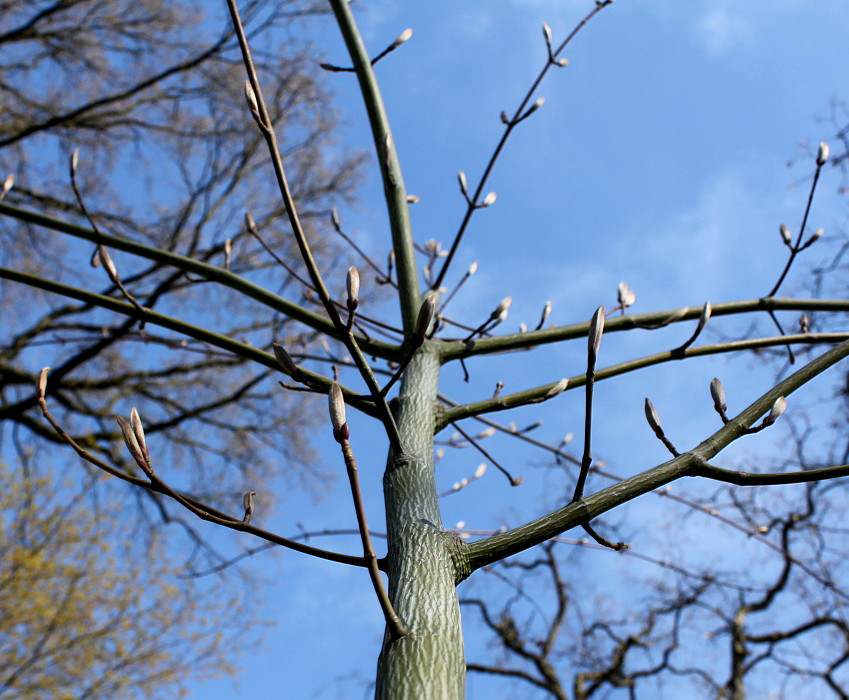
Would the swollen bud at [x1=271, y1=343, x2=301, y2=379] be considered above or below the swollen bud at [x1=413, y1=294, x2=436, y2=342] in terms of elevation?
above

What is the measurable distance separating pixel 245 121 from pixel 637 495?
7303 mm

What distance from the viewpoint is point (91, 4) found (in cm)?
728

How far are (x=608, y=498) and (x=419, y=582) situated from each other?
0.99ft

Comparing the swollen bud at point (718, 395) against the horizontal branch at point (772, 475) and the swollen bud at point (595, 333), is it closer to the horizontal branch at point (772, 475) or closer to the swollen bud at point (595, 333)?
the horizontal branch at point (772, 475)

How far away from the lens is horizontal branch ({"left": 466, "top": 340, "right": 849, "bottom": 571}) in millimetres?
1031

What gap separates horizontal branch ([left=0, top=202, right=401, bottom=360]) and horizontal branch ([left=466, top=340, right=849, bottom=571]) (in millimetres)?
777

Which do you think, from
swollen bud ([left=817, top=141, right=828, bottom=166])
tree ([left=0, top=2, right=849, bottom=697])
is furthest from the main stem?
swollen bud ([left=817, top=141, right=828, bottom=166])

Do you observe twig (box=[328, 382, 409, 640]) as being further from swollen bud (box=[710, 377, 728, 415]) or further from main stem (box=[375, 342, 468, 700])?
swollen bud (box=[710, 377, 728, 415])

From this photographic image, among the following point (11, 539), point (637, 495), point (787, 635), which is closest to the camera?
point (637, 495)

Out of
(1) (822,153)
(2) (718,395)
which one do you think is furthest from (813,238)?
(2) (718,395)

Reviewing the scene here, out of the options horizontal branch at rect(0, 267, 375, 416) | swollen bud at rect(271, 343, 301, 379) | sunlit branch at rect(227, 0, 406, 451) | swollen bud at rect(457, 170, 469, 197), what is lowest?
swollen bud at rect(271, 343, 301, 379)

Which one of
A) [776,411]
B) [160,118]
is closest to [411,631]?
[776,411]

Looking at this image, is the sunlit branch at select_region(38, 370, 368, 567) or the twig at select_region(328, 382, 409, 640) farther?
the sunlit branch at select_region(38, 370, 368, 567)

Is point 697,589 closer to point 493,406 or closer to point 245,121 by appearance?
point 245,121
